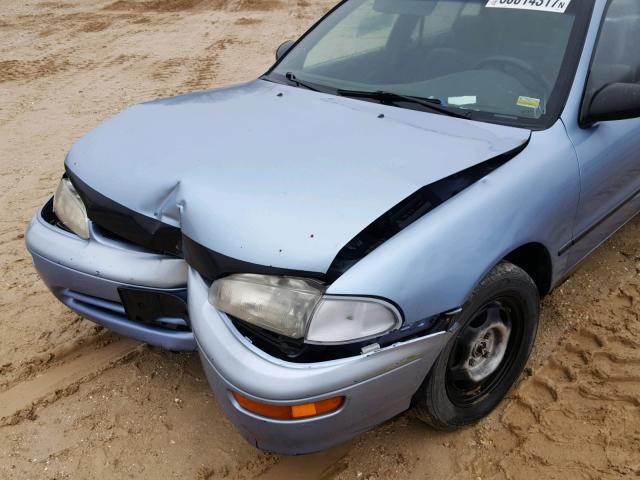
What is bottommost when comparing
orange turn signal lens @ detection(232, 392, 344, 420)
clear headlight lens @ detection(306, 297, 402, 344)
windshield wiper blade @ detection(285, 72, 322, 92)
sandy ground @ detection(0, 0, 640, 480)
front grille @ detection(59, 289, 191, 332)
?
sandy ground @ detection(0, 0, 640, 480)

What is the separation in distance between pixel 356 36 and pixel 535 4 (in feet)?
3.30

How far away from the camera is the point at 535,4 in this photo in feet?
8.55

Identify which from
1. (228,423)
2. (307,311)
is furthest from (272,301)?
(228,423)

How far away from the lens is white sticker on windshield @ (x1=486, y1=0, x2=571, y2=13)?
100.0 inches

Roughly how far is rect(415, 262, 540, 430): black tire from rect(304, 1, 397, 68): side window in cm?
157

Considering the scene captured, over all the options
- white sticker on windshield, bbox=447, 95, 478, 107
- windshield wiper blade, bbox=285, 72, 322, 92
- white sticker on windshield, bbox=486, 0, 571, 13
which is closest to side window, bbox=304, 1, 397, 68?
windshield wiper blade, bbox=285, 72, 322, 92

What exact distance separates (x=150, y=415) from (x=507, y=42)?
2.25m

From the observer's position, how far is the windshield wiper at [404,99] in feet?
7.92

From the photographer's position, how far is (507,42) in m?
2.61

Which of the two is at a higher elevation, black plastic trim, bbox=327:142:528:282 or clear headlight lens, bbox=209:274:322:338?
black plastic trim, bbox=327:142:528:282

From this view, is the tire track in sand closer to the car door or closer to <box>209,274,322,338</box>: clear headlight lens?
<box>209,274,322,338</box>: clear headlight lens

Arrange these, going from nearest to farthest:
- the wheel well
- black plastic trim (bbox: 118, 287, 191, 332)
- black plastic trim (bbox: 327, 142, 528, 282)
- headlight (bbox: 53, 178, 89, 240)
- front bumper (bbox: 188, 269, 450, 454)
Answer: front bumper (bbox: 188, 269, 450, 454), black plastic trim (bbox: 327, 142, 528, 282), black plastic trim (bbox: 118, 287, 191, 332), the wheel well, headlight (bbox: 53, 178, 89, 240)

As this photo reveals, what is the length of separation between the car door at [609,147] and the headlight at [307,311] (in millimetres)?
1191

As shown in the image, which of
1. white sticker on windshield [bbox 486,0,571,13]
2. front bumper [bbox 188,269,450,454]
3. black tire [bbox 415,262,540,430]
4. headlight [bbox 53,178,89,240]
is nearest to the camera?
front bumper [bbox 188,269,450,454]
